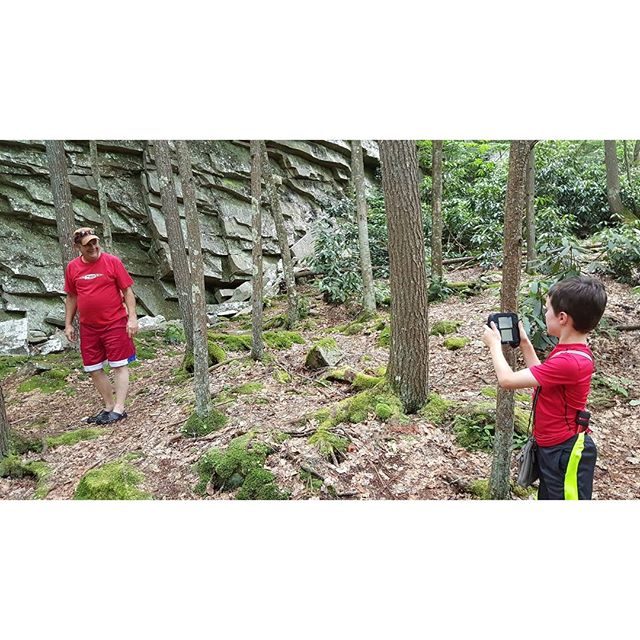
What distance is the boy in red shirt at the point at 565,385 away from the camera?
1.94m

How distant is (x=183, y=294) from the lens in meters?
5.56

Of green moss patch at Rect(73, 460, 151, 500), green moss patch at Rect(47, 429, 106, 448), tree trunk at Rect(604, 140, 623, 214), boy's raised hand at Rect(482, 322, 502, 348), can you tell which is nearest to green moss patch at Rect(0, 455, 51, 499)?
green moss patch at Rect(47, 429, 106, 448)

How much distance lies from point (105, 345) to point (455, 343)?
368cm

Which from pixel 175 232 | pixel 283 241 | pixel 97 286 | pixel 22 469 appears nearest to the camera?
pixel 22 469

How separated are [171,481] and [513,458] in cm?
234

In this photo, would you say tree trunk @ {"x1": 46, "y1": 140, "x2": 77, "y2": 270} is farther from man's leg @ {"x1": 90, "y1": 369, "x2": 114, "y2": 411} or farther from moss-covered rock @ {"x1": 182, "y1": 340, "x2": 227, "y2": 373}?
man's leg @ {"x1": 90, "y1": 369, "x2": 114, "y2": 411}

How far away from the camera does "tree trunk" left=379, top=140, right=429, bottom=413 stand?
3828mm

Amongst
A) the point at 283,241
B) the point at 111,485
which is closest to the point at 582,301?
the point at 111,485

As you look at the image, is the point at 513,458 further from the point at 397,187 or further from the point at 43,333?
the point at 43,333

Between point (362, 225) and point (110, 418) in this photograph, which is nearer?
point (110, 418)

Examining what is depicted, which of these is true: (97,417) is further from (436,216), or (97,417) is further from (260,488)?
(436,216)

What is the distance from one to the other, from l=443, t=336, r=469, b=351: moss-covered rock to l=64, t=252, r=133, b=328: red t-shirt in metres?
3.48

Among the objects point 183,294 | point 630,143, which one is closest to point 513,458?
point 183,294

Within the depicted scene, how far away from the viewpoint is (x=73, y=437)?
3.93 m
